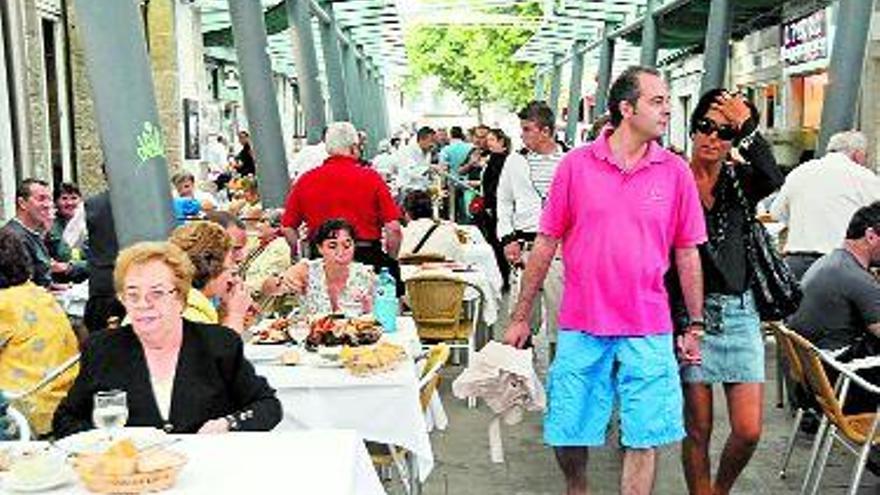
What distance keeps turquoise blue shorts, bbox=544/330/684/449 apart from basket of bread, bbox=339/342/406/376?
67cm

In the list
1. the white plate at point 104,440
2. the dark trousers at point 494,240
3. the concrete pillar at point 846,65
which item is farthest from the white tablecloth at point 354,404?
the concrete pillar at point 846,65

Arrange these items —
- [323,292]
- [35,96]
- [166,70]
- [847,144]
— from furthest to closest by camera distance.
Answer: [166,70] < [35,96] < [847,144] < [323,292]

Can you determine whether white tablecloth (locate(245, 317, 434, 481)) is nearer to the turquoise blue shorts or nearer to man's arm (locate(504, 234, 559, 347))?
man's arm (locate(504, 234, 559, 347))

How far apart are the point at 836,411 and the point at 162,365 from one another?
2.89 meters

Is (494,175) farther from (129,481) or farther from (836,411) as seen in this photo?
(129,481)

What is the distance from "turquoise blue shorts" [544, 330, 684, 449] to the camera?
474cm

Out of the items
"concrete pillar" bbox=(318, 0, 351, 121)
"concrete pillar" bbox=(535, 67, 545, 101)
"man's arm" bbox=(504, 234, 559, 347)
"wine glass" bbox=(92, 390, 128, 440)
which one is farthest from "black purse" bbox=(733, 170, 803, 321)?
"concrete pillar" bbox=(535, 67, 545, 101)

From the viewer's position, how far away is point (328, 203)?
8.14 meters

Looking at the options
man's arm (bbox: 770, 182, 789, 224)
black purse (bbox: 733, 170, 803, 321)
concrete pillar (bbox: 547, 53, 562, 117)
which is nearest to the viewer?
black purse (bbox: 733, 170, 803, 321)

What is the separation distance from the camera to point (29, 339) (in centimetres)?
540

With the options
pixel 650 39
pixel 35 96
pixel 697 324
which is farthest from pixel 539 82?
pixel 697 324

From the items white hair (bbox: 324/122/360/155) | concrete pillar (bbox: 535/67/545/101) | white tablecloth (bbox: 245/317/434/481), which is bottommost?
concrete pillar (bbox: 535/67/545/101)

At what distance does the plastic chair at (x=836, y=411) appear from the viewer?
538 cm

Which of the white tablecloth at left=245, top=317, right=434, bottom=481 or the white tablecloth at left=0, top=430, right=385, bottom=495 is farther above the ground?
the white tablecloth at left=0, top=430, right=385, bottom=495
